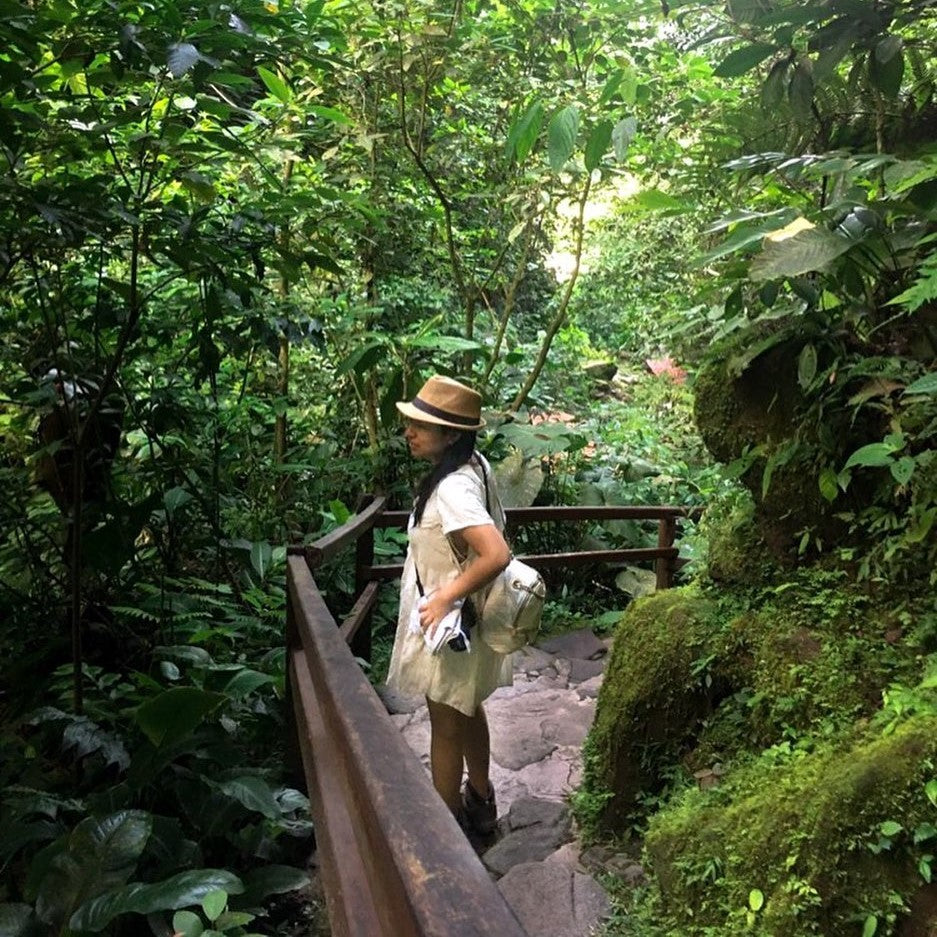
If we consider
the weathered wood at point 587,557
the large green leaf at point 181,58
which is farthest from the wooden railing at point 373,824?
the weathered wood at point 587,557

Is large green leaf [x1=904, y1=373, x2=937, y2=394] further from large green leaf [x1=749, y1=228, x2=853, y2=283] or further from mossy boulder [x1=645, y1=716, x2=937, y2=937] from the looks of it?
mossy boulder [x1=645, y1=716, x2=937, y2=937]

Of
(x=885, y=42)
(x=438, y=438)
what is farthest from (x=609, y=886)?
(x=885, y=42)

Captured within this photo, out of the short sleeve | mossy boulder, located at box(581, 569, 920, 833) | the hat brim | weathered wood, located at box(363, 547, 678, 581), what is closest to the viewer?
mossy boulder, located at box(581, 569, 920, 833)

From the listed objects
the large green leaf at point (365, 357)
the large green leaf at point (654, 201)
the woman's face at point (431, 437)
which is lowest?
the woman's face at point (431, 437)

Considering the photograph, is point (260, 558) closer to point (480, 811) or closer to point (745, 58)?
point (480, 811)

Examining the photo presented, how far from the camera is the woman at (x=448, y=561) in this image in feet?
7.93

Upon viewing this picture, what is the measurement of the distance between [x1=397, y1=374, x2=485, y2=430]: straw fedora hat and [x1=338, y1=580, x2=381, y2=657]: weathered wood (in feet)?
3.11

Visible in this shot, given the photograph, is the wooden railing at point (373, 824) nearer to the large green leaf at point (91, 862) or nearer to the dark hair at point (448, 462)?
the dark hair at point (448, 462)

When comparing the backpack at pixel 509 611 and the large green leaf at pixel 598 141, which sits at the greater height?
the large green leaf at pixel 598 141

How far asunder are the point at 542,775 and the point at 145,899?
187 cm

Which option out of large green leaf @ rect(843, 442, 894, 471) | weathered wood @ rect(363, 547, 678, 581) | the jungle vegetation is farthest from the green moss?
weathered wood @ rect(363, 547, 678, 581)

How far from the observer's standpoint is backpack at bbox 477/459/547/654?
2.57m

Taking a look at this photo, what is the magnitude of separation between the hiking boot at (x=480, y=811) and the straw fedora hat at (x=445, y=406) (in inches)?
56.2

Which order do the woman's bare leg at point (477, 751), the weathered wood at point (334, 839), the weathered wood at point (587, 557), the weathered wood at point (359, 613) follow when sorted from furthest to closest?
the weathered wood at point (587, 557) → the weathered wood at point (359, 613) → the woman's bare leg at point (477, 751) → the weathered wood at point (334, 839)
